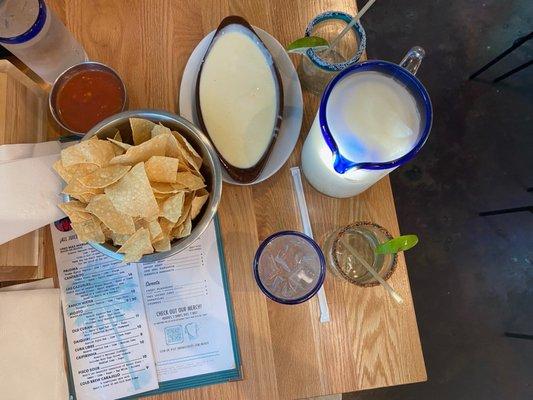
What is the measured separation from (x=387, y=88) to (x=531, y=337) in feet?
3.80

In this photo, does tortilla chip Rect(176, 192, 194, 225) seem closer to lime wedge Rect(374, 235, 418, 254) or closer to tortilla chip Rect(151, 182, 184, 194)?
tortilla chip Rect(151, 182, 184, 194)

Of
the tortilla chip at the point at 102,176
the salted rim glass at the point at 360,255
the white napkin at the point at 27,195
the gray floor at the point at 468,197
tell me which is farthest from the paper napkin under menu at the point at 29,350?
the gray floor at the point at 468,197

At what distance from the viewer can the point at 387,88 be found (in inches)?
25.7

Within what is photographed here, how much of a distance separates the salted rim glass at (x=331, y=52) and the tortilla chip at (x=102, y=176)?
350mm

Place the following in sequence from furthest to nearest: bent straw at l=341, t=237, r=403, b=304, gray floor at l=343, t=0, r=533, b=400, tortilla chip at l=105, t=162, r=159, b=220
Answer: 1. gray floor at l=343, t=0, r=533, b=400
2. bent straw at l=341, t=237, r=403, b=304
3. tortilla chip at l=105, t=162, r=159, b=220

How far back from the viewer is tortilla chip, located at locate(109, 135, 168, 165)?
0.60m

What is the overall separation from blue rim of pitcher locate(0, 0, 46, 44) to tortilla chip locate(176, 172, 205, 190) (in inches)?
11.8

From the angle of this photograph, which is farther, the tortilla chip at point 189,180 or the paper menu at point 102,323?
the paper menu at point 102,323

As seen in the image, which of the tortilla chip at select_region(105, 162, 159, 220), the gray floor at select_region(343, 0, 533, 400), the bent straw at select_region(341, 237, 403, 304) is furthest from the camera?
the gray floor at select_region(343, 0, 533, 400)

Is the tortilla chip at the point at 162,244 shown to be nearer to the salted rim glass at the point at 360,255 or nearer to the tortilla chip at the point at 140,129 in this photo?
the tortilla chip at the point at 140,129

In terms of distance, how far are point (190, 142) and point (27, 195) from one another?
245 mm

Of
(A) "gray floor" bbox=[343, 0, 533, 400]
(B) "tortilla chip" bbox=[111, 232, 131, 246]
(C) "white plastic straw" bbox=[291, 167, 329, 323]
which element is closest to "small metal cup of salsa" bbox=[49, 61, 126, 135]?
(B) "tortilla chip" bbox=[111, 232, 131, 246]

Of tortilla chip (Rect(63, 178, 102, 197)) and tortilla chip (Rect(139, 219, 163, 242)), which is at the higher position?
tortilla chip (Rect(63, 178, 102, 197))

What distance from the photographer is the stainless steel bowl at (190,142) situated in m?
0.62
